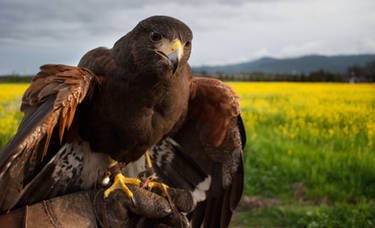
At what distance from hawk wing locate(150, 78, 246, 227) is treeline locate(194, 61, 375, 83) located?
1659 mm

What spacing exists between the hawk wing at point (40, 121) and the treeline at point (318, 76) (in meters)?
2.66

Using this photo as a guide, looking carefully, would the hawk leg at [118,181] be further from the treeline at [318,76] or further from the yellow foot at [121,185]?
the treeline at [318,76]

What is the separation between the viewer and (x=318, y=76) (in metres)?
13.1

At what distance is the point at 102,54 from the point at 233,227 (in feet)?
9.24

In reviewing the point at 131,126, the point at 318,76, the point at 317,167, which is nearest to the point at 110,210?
the point at 131,126

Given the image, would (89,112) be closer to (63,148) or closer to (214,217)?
(63,148)

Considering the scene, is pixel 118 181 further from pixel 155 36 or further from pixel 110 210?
pixel 155 36

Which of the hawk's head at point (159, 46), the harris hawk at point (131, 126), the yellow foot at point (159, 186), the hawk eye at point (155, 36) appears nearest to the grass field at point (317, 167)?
the harris hawk at point (131, 126)

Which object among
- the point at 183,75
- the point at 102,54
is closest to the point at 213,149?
the point at 183,75

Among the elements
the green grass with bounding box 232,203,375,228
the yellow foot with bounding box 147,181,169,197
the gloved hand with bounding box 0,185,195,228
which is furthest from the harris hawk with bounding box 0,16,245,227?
the green grass with bounding box 232,203,375,228

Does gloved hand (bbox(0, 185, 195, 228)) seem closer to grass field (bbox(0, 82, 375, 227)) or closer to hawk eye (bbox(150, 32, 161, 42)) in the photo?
hawk eye (bbox(150, 32, 161, 42))

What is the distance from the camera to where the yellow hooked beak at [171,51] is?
6.64ft

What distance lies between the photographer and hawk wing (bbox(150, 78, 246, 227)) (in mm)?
2871

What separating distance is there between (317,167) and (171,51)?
372cm
